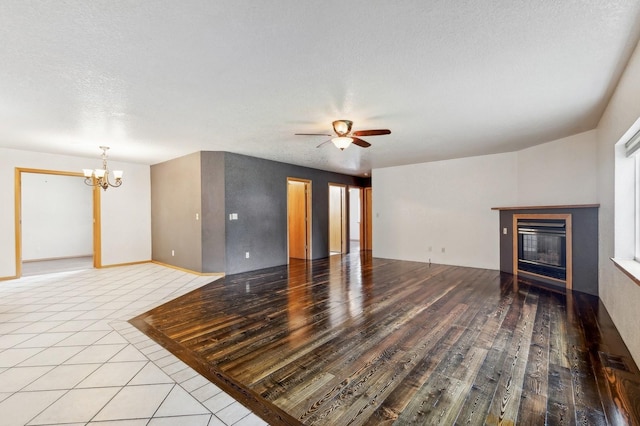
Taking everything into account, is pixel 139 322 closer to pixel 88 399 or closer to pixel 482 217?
pixel 88 399

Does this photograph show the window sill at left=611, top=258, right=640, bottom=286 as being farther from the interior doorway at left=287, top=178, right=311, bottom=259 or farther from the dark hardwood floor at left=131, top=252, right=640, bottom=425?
the interior doorway at left=287, top=178, right=311, bottom=259

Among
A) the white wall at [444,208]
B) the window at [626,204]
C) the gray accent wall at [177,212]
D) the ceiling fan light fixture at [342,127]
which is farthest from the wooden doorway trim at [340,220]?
the window at [626,204]

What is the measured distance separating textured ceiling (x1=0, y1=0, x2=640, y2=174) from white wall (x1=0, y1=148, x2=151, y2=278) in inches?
64.5

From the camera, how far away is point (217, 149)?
17.6ft

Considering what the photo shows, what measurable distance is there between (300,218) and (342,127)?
453cm

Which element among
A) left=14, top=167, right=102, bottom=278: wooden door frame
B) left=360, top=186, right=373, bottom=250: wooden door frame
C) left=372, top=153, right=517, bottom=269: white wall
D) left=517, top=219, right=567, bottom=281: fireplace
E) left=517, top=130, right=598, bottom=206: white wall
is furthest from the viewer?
left=360, top=186, right=373, bottom=250: wooden door frame

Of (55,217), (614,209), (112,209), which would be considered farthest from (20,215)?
(614,209)

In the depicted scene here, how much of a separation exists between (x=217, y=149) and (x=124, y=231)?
339cm

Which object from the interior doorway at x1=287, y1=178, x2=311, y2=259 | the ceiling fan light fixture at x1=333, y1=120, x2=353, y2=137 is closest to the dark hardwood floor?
the ceiling fan light fixture at x1=333, y1=120, x2=353, y2=137

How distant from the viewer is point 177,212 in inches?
243

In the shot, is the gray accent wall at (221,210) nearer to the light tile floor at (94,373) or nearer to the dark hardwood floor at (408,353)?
the dark hardwood floor at (408,353)

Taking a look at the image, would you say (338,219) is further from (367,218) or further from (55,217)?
(55,217)

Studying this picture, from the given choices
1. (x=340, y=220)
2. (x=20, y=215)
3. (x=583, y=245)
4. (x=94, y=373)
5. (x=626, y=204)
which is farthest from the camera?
(x=340, y=220)

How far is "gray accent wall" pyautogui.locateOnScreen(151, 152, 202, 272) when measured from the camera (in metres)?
5.69
